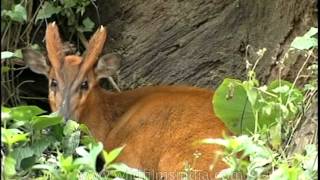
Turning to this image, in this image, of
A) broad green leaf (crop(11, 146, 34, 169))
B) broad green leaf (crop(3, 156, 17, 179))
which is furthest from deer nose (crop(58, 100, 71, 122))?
broad green leaf (crop(3, 156, 17, 179))

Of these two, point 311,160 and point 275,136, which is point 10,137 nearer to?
point 275,136

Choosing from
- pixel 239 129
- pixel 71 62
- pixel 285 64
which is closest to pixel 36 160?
pixel 239 129

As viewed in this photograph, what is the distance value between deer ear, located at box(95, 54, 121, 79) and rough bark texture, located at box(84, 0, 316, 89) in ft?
3.21

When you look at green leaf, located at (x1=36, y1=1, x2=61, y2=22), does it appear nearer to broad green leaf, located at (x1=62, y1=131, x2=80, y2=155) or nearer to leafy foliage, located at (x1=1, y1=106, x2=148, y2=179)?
leafy foliage, located at (x1=1, y1=106, x2=148, y2=179)

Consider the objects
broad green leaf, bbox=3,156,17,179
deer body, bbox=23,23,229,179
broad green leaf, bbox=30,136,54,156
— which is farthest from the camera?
deer body, bbox=23,23,229,179

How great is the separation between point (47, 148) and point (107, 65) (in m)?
1.69

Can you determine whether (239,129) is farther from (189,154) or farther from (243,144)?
(243,144)

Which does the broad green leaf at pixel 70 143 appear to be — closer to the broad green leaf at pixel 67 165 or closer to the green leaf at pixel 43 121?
the green leaf at pixel 43 121

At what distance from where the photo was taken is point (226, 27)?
336 inches

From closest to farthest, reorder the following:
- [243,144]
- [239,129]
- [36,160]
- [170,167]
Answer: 1. [243,144]
2. [36,160]
3. [239,129]
4. [170,167]

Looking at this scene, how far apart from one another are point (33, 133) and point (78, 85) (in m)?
1.65

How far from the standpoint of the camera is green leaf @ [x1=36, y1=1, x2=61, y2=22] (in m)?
8.62

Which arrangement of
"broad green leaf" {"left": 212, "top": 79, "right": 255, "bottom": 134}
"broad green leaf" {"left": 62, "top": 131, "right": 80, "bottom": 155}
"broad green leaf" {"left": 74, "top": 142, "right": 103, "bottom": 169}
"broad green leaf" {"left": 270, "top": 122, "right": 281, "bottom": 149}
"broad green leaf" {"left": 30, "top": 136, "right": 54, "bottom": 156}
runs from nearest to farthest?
"broad green leaf" {"left": 74, "top": 142, "right": 103, "bottom": 169} < "broad green leaf" {"left": 270, "top": 122, "right": 281, "bottom": 149} < "broad green leaf" {"left": 30, "top": 136, "right": 54, "bottom": 156} < "broad green leaf" {"left": 212, "top": 79, "right": 255, "bottom": 134} < "broad green leaf" {"left": 62, "top": 131, "right": 80, "bottom": 155}

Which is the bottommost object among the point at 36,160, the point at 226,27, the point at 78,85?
the point at 36,160
